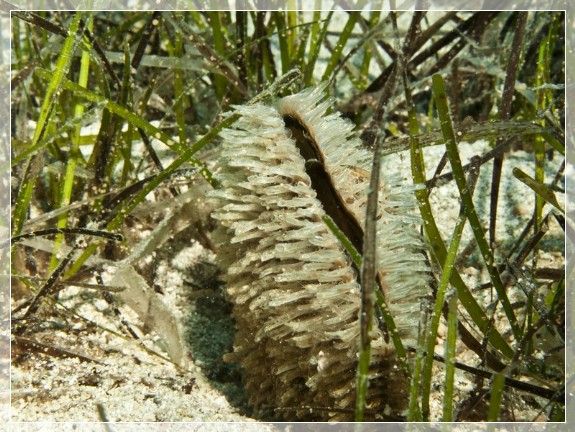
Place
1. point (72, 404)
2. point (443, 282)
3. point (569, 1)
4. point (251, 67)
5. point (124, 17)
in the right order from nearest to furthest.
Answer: point (443, 282)
point (72, 404)
point (569, 1)
point (251, 67)
point (124, 17)

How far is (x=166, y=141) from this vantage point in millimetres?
2002

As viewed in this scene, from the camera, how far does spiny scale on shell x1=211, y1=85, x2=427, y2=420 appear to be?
55.3 inches

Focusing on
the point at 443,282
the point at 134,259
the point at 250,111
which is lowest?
the point at 443,282

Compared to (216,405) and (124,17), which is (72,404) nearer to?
(216,405)

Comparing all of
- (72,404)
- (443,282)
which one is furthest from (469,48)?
(72,404)

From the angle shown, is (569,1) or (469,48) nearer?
(569,1)

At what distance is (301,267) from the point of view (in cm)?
143

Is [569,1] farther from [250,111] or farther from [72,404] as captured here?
[72,404]

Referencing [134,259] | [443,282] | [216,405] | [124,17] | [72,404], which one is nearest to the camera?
[443,282]

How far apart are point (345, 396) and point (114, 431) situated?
528 mm

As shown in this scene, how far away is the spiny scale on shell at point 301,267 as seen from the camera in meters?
1.40

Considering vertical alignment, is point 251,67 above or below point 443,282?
above

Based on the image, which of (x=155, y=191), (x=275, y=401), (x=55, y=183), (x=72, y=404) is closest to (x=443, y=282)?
(x=275, y=401)

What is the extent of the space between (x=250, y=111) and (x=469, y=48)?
141cm
